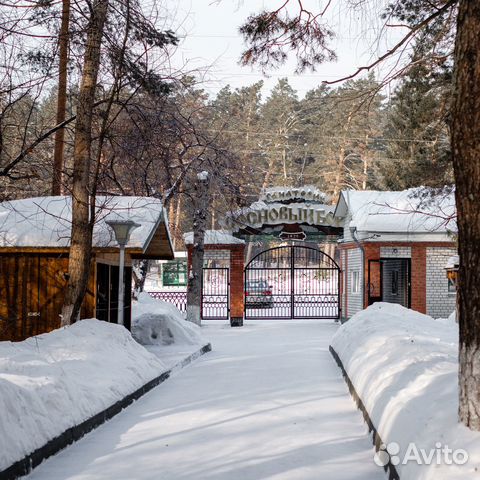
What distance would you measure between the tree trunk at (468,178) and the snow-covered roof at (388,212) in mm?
17673

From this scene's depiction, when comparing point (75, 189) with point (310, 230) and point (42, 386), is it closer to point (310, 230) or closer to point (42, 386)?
point (42, 386)

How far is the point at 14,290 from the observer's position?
1507 centimetres

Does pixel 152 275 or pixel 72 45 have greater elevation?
pixel 72 45

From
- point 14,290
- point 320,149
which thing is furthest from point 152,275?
point 14,290

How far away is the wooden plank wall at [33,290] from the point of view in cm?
1508

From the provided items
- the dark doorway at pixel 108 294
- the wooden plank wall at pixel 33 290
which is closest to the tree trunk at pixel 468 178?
the wooden plank wall at pixel 33 290

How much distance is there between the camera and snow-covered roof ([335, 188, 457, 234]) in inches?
1009

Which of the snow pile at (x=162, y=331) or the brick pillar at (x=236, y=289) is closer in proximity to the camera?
the snow pile at (x=162, y=331)

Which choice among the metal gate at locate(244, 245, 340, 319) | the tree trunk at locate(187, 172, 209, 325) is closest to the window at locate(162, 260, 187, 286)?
the metal gate at locate(244, 245, 340, 319)

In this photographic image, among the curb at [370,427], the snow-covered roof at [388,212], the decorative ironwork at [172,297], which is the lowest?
the decorative ironwork at [172,297]

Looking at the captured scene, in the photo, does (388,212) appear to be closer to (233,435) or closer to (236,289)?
(236,289)

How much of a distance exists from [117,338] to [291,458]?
618 centimetres

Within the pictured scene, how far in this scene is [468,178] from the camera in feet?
19.9

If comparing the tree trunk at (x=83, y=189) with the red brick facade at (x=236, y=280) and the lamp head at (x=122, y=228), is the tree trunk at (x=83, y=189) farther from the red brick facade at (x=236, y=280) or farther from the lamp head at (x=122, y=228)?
the red brick facade at (x=236, y=280)
